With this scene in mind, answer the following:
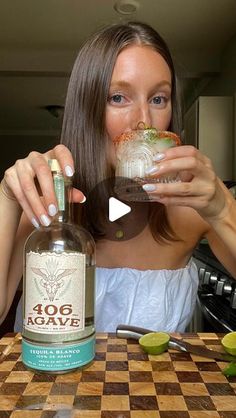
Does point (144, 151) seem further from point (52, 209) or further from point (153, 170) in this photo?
point (52, 209)

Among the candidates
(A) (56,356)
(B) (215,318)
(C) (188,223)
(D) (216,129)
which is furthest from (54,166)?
(D) (216,129)

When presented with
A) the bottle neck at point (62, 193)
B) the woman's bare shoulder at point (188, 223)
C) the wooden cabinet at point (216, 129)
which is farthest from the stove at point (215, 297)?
the wooden cabinet at point (216, 129)

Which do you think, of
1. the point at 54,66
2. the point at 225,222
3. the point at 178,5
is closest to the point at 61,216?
the point at 225,222

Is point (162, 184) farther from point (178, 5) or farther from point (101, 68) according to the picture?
point (178, 5)

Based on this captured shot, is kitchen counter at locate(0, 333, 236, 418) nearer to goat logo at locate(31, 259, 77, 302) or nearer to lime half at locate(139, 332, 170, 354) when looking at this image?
lime half at locate(139, 332, 170, 354)

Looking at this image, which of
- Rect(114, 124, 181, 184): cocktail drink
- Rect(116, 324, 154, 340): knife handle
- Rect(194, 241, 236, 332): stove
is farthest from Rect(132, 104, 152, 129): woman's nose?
Rect(194, 241, 236, 332): stove
